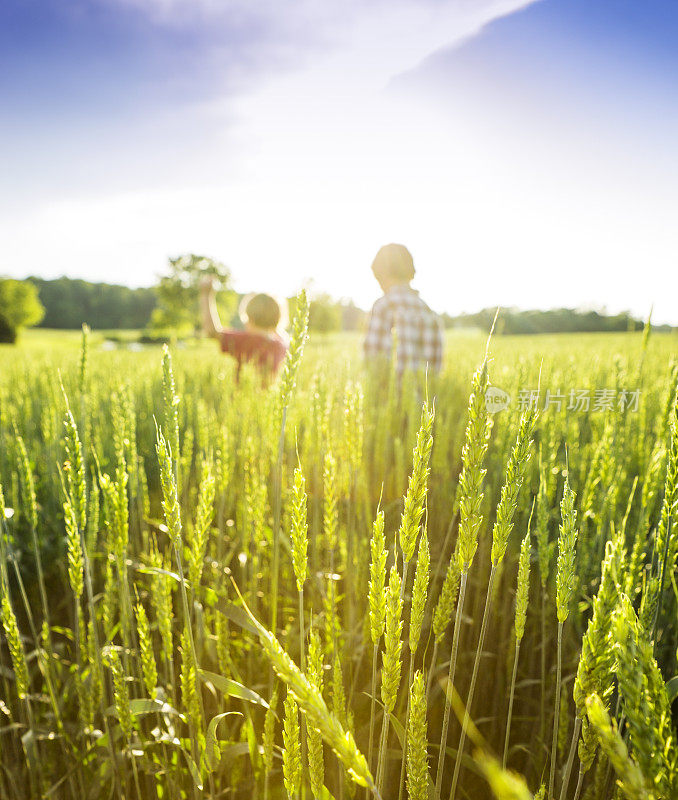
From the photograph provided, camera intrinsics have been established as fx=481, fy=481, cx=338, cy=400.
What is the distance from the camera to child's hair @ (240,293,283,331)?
14.8 ft

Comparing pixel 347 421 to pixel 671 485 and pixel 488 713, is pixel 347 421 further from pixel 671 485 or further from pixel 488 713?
pixel 488 713

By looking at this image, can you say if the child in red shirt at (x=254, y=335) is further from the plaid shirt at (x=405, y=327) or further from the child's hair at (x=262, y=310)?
the plaid shirt at (x=405, y=327)

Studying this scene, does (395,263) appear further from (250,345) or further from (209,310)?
(209,310)

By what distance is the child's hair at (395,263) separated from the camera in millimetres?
4246

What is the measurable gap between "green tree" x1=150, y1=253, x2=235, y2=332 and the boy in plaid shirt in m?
42.3

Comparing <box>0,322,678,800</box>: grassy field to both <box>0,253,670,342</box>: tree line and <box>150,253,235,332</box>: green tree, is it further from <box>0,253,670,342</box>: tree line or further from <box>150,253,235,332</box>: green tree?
<box>150,253,235,332</box>: green tree

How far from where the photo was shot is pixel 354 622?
135cm

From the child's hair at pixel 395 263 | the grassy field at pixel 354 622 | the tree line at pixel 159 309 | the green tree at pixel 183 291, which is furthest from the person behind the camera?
the green tree at pixel 183 291

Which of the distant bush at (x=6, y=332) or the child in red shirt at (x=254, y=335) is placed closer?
the child in red shirt at (x=254, y=335)

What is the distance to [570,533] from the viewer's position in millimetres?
582

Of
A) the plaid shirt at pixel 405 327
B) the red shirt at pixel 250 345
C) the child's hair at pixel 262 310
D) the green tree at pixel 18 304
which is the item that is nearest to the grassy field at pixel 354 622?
the plaid shirt at pixel 405 327

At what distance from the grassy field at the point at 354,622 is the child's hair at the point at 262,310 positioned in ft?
7.82

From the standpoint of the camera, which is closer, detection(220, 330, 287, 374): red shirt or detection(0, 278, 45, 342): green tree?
detection(220, 330, 287, 374): red shirt

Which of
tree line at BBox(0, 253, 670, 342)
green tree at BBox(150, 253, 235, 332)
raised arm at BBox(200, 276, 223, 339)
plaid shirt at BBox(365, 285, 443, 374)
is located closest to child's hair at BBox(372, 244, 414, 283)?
plaid shirt at BBox(365, 285, 443, 374)
